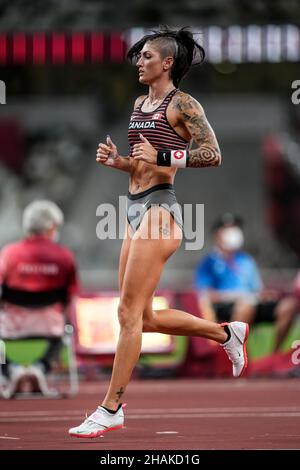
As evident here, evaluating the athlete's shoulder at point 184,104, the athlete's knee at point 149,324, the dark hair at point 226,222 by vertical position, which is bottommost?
the athlete's knee at point 149,324

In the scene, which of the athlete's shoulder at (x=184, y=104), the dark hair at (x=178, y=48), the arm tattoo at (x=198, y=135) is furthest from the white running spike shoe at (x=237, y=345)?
the dark hair at (x=178, y=48)

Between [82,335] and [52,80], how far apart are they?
18.1 metres

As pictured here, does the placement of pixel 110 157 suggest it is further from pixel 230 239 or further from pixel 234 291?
pixel 230 239

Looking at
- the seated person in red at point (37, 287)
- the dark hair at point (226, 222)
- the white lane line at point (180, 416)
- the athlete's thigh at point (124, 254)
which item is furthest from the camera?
the dark hair at point (226, 222)

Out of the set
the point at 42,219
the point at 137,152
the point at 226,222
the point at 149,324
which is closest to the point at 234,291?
the point at 226,222

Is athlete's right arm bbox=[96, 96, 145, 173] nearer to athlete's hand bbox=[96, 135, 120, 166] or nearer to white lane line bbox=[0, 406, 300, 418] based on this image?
athlete's hand bbox=[96, 135, 120, 166]

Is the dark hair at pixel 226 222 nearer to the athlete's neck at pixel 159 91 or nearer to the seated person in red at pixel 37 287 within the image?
the seated person in red at pixel 37 287

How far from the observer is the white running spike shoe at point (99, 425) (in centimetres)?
758

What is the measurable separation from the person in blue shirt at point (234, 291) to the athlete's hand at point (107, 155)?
6.85m

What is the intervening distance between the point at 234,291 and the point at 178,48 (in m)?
7.21

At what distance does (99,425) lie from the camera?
7609 millimetres

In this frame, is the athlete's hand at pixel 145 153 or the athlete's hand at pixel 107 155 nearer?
the athlete's hand at pixel 145 153

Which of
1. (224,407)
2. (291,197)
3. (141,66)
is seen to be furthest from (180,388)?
(291,197)

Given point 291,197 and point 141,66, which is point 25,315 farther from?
point 291,197
